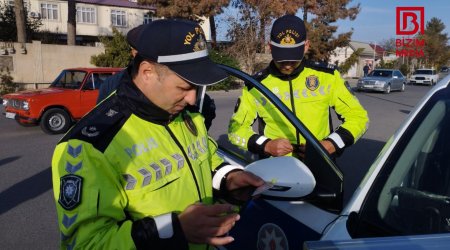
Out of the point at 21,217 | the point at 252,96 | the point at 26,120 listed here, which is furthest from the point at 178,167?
the point at 26,120

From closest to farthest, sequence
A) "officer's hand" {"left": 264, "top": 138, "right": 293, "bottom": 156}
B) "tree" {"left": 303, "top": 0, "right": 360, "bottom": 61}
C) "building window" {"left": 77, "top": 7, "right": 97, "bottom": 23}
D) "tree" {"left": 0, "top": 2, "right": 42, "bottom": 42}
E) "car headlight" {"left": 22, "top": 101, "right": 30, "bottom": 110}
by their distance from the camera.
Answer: "officer's hand" {"left": 264, "top": 138, "right": 293, "bottom": 156} → "car headlight" {"left": 22, "top": 101, "right": 30, "bottom": 110} → "tree" {"left": 0, "top": 2, "right": 42, "bottom": 42} → "tree" {"left": 303, "top": 0, "right": 360, "bottom": 61} → "building window" {"left": 77, "top": 7, "right": 97, "bottom": 23}

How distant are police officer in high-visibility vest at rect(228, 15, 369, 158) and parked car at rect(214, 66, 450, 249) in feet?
2.26

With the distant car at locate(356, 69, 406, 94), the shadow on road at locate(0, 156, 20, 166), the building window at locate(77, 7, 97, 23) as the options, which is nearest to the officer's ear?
the shadow on road at locate(0, 156, 20, 166)

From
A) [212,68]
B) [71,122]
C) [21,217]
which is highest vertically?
[212,68]

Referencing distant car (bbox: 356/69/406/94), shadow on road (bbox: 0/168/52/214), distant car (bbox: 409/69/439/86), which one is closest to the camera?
shadow on road (bbox: 0/168/52/214)

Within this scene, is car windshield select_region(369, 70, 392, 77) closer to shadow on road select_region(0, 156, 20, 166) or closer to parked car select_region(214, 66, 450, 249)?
shadow on road select_region(0, 156, 20, 166)

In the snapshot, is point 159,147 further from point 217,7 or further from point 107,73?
point 217,7

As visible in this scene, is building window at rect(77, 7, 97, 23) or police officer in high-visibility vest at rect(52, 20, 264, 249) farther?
building window at rect(77, 7, 97, 23)

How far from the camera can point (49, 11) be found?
37.4 metres

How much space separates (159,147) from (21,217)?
3.40m

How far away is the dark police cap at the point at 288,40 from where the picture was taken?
96.9 inches

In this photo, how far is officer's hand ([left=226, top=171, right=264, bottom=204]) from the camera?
5.39 feet

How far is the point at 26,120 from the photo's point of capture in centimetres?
862

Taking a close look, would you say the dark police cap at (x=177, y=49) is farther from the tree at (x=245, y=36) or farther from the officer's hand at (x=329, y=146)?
the tree at (x=245, y=36)
